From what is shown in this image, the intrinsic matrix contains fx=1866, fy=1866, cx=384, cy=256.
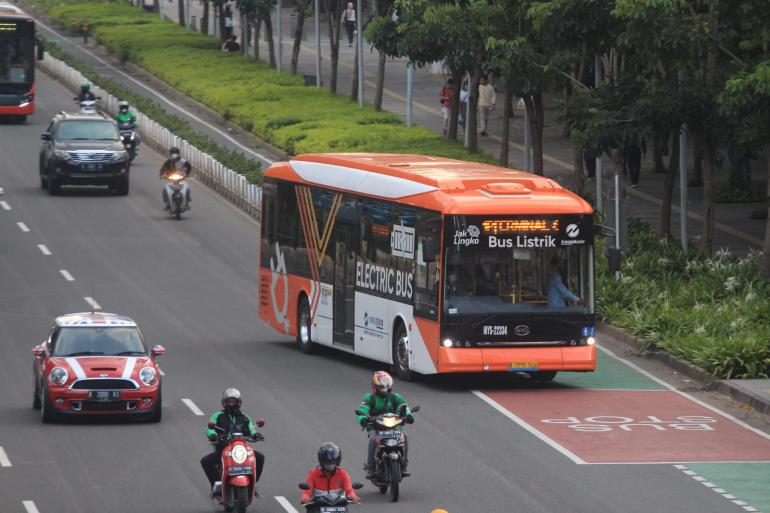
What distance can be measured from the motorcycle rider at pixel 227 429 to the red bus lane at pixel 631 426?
4.84m

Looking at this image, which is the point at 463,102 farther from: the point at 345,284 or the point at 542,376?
the point at 542,376

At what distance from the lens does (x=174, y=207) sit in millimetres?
46156

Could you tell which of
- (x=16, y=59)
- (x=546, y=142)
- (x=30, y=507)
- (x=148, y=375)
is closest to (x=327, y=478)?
(x=30, y=507)

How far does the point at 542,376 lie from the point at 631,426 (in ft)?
12.7

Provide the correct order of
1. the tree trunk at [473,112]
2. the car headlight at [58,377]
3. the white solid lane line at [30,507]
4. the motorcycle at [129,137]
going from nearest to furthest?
1. the white solid lane line at [30,507]
2. the car headlight at [58,377]
3. the tree trunk at [473,112]
4. the motorcycle at [129,137]

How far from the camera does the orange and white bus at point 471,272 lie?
25688mm

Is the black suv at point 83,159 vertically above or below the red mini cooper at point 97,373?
below

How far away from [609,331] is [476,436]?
8.86 m

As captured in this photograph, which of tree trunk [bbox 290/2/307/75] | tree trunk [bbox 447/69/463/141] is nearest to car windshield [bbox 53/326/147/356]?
tree trunk [bbox 447/69/463/141]

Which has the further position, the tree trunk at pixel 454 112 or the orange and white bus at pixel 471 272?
the tree trunk at pixel 454 112

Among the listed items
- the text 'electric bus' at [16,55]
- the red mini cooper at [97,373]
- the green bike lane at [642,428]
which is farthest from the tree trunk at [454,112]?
the red mini cooper at [97,373]

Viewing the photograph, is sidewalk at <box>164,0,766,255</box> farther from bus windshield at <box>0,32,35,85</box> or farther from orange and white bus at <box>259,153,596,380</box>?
orange and white bus at <box>259,153,596,380</box>

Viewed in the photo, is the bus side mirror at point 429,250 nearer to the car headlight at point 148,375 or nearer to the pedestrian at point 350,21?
the car headlight at point 148,375

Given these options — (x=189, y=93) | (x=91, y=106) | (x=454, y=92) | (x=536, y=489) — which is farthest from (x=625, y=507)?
(x=189, y=93)
